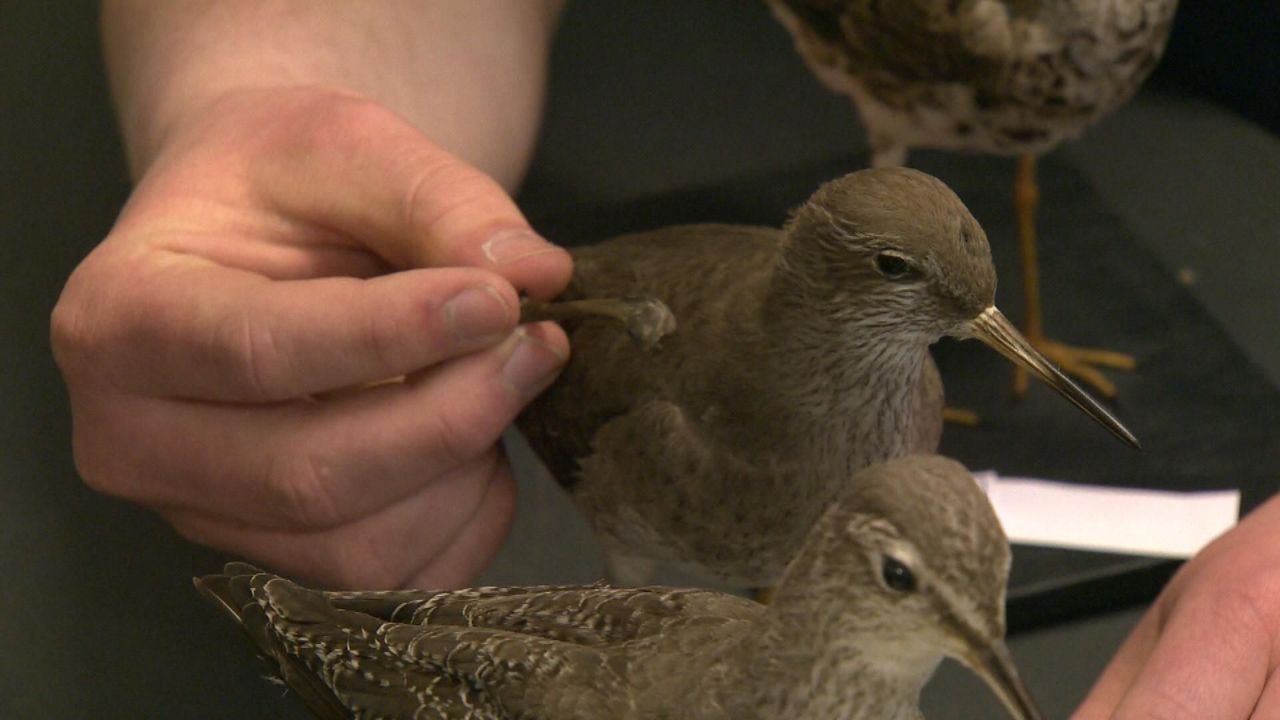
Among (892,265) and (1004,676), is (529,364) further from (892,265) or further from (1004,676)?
(1004,676)

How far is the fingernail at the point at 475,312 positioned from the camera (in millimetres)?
729

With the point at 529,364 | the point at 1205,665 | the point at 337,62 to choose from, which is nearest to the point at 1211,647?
the point at 1205,665

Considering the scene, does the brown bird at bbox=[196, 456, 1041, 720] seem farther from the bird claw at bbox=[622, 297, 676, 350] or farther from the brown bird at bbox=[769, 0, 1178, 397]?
the brown bird at bbox=[769, 0, 1178, 397]

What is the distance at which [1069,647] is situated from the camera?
1009mm

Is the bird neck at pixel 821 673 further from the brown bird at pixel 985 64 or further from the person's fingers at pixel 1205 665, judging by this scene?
the brown bird at pixel 985 64

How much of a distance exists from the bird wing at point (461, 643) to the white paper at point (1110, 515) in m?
0.51

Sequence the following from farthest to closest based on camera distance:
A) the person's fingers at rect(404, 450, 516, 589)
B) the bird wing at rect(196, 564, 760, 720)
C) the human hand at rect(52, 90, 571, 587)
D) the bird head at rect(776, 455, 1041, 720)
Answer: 1. the person's fingers at rect(404, 450, 516, 589)
2. the human hand at rect(52, 90, 571, 587)
3. the bird wing at rect(196, 564, 760, 720)
4. the bird head at rect(776, 455, 1041, 720)

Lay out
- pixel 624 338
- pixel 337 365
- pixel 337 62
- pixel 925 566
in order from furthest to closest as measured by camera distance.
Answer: pixel 337 62
pixel 624 338
pixel 337 365
pixel 925 566

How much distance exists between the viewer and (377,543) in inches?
33.3

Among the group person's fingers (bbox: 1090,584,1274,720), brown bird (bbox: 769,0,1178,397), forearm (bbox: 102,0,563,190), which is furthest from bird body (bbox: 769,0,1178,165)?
person's fingers (bbox: 1090,584,1274,720)

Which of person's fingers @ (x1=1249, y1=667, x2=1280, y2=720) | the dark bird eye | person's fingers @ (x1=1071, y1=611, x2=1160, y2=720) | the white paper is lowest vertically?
the white paper

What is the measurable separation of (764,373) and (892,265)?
121 mm

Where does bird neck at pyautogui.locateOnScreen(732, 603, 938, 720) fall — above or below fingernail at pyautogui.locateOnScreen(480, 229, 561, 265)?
below

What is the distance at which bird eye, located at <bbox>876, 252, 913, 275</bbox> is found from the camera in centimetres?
72
